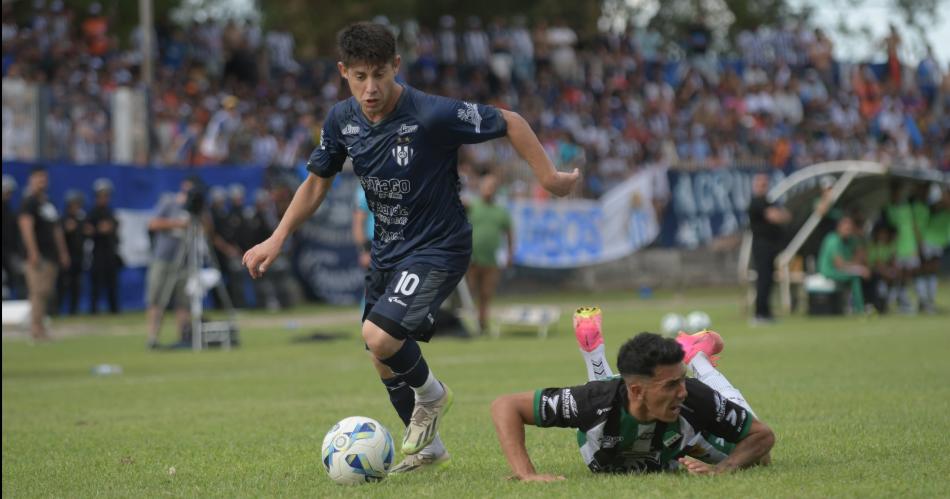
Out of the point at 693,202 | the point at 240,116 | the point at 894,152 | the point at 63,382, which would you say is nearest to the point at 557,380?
the point at 63,382

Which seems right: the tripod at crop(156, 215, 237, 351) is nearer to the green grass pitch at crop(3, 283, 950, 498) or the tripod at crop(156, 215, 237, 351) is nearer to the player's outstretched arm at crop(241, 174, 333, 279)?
the green grass pitch at crop(3, 283, 950, 498)

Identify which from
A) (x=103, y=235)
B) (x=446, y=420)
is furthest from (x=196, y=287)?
(x=446, y=420)

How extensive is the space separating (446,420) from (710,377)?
3.21 m

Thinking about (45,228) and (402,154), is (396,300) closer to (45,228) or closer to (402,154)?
(402,154)

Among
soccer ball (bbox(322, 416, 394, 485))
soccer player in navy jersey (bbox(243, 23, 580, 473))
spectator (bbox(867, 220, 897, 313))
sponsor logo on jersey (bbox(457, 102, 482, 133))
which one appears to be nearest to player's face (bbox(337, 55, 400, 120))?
soccer player in navy jersey (bbox(243, 23, 580, 473))

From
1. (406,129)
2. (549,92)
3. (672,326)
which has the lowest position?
(672,326)

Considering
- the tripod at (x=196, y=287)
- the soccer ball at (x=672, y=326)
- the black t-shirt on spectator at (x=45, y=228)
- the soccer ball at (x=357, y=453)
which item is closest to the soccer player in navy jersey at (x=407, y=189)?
the soccer ball at (x=357, y=453)

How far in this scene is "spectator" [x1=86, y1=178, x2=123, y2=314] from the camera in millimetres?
23781

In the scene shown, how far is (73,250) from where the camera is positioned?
23.6 m

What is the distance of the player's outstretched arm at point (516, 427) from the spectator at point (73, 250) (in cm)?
1855

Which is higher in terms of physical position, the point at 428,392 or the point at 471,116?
the point at 471,116

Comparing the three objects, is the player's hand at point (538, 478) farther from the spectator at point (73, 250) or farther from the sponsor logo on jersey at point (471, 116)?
the spectator at point (73, 250)

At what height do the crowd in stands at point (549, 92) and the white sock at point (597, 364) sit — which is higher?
the crowd in stands at point (549, 92)

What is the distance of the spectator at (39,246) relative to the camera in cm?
1823
